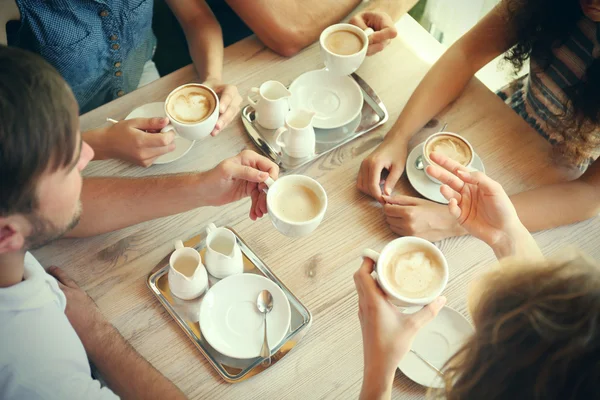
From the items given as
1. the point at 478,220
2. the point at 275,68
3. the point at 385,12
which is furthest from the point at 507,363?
the point at 385,12

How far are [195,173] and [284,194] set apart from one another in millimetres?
273

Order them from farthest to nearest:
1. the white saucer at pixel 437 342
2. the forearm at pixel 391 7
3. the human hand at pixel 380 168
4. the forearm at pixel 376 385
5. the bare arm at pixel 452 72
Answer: the forearm at pixel 391 7 → the bare arm at pixel 452 72 → the human hand at pixel 380 168 → the white saucer at pixel 437 342 → the forearm at pixel 376 385

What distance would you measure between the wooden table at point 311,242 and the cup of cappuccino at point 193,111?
129 millimetres

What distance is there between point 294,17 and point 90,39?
662 millimetres

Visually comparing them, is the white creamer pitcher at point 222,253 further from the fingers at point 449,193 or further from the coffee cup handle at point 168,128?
the fingers at point 449,193

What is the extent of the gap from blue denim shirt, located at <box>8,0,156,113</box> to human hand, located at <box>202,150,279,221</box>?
708mm

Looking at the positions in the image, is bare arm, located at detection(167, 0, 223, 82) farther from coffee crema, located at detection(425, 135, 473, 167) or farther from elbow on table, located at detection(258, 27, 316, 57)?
coffee crema, located at detection(425, 135, 473, 167)

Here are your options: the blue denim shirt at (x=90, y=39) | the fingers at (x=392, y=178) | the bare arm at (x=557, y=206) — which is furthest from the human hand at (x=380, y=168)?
the blue denim shirt at (x=90, y=39)

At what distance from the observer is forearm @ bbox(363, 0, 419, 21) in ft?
5.62

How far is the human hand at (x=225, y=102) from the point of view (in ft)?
4.67

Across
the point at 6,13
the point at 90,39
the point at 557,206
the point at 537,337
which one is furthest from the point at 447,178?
the point at 6,13

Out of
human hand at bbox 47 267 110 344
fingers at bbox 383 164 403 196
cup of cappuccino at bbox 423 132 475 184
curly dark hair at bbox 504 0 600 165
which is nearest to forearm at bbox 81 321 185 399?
human hand at bbox 47 267 110 344

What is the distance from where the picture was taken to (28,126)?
843mm

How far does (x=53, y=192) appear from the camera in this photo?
0.96m
